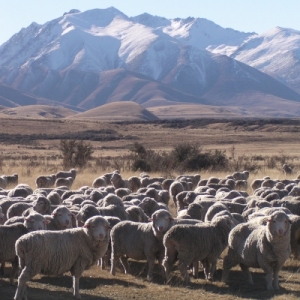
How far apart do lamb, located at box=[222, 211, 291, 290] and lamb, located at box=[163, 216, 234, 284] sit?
0.30 metres

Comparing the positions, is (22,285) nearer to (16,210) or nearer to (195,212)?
(16,210)

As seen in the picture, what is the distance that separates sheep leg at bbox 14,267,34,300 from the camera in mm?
10867

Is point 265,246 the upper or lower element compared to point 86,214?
lower

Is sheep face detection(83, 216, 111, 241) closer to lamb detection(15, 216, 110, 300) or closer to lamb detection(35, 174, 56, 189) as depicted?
lamb detection(15, 216, 110, 300)

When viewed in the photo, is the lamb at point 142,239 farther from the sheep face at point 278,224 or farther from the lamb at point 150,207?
the lamb at point 150,207

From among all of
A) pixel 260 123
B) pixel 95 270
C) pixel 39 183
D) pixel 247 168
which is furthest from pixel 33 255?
pixel 260 123

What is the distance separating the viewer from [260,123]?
105m

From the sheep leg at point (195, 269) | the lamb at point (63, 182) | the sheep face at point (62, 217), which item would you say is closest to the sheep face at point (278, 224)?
the sheep leg at point (195, 269)

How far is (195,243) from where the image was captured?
42.3 feet

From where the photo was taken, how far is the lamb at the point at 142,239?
13.4 meters

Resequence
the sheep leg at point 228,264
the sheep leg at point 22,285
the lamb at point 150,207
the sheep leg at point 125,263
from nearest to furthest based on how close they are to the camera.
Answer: the sheep leg at point 22,285 < the sheep leg at point 228,264 < the sheep leg at point 125,263 < the lamb at point 150,207

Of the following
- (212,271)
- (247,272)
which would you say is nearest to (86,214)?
(212,271)

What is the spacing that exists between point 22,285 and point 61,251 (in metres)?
1.01

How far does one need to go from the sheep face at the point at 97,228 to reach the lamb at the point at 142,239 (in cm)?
160
